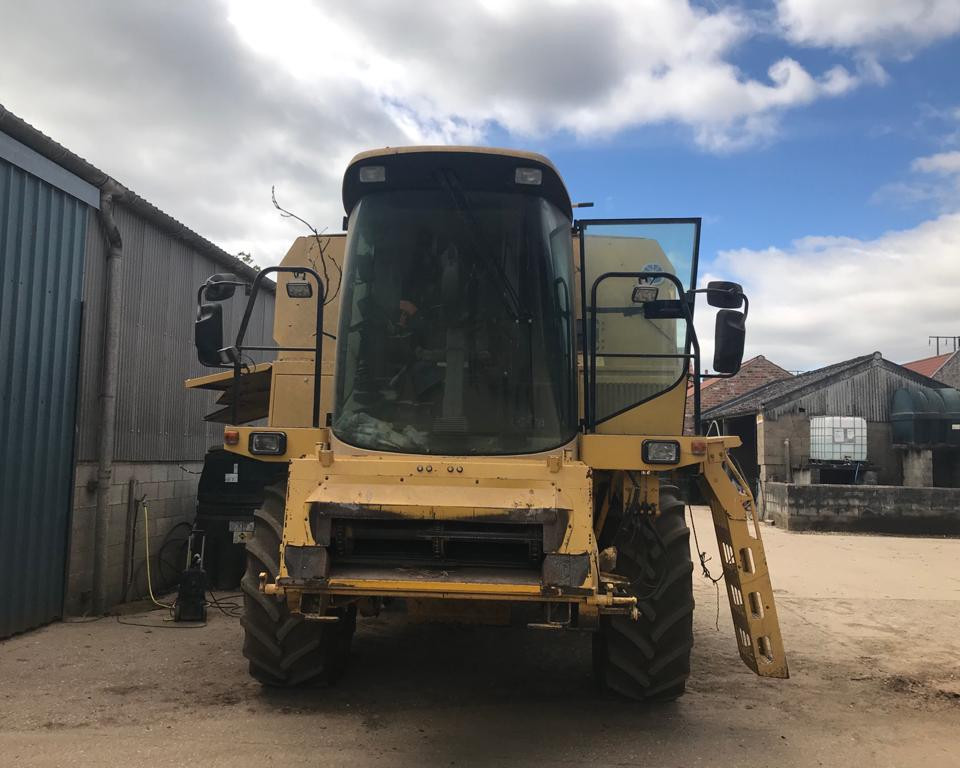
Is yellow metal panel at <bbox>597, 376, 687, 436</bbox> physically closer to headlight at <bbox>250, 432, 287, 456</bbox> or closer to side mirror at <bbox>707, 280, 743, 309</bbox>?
side mirror at <bbox>707, 280, 743, 309</bbox>

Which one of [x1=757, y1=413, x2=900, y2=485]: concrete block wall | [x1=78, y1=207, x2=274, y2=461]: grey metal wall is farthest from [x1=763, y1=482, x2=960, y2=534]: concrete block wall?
[x1=78, y1=207, x2=274, y2=461]: grey metal wall

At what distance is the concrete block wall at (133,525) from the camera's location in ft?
23.8

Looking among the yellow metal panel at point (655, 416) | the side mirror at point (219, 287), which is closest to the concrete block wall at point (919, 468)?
the yellow metal panel at point (655, 416)

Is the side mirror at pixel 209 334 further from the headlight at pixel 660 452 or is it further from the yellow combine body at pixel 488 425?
the headlight at pixel 660 452

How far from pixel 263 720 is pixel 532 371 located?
2485 mm

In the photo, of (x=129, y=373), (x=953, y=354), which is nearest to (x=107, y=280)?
(x=129, y=373)

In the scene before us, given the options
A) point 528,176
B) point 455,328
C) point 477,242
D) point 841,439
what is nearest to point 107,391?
point 455,328

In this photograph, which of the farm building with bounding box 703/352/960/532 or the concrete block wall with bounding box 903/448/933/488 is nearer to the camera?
the concrete block wall with bounding box 903/448/933/488

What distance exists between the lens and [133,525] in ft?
26.6

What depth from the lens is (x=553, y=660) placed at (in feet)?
19.7

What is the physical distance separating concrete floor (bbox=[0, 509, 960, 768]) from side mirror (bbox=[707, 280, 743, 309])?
2454 mm

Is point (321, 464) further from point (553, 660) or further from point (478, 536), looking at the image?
point (553, 660)

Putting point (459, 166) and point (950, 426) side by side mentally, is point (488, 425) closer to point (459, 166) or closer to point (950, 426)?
point (459, 166)

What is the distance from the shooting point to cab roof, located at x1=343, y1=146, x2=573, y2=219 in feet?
14.6
